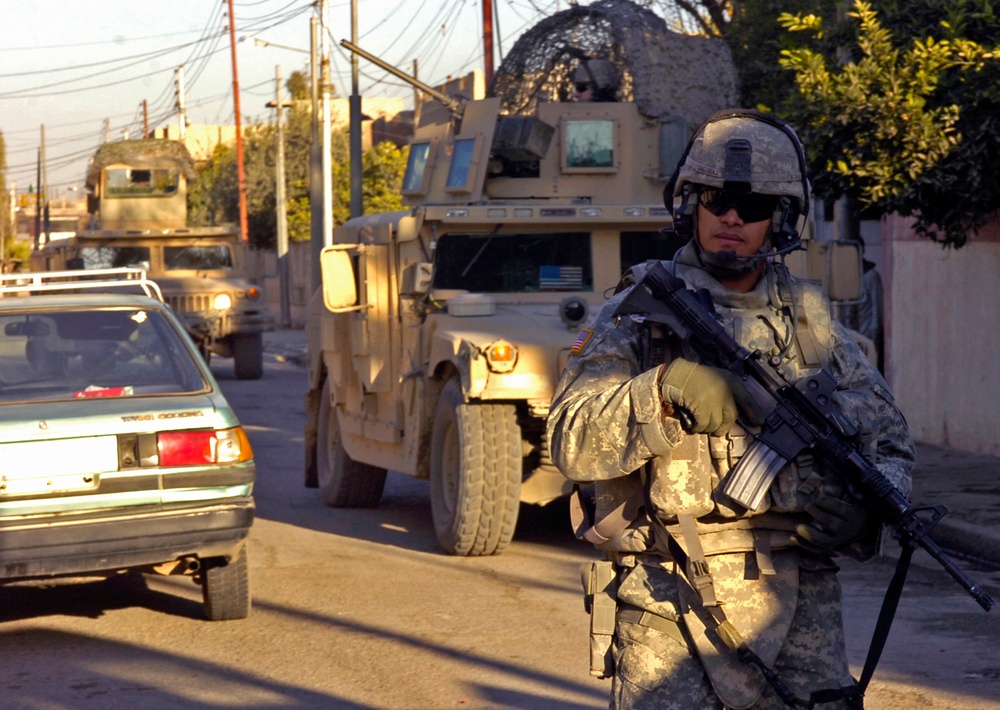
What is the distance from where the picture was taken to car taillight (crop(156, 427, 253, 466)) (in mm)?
5883

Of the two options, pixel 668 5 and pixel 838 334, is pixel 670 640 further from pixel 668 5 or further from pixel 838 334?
pixel 668 5

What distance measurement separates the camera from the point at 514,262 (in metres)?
8.57

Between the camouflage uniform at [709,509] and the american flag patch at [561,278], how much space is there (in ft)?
18.2

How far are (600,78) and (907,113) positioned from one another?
2.45 m

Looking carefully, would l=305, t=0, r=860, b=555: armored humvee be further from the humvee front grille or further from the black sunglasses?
the humvee front grille

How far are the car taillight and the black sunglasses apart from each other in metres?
3.34

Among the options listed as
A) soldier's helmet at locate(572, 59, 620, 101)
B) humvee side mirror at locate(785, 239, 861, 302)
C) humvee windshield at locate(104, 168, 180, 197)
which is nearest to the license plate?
humvee side mirror at locate(785, 239, 861, 302)

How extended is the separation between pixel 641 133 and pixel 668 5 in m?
4.16

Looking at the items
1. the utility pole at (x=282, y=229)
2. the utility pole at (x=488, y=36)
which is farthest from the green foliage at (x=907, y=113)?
the utility pole at (x=282, y=229)

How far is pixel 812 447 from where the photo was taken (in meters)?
Result: 2.85

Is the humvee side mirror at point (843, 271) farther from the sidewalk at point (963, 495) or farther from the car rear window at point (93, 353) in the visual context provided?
the car rear window at point (93, 353)

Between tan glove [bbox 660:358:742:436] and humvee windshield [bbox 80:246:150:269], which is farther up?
humvee windshield [bbox 80:246:150:269]

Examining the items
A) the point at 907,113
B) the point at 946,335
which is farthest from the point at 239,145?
the point at 907,113

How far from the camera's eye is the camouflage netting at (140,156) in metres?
22.9
